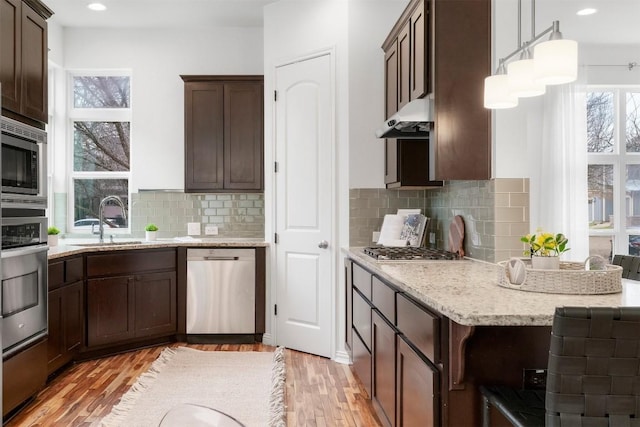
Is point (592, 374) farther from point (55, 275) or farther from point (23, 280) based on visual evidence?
point (55, 275)

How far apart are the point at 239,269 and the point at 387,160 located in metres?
1.62

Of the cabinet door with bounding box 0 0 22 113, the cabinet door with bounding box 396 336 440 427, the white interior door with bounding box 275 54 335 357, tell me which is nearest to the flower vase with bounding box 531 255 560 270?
the cabinet door with bounding box 396 336 440 427

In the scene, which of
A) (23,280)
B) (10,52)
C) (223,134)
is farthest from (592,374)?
(223,134)

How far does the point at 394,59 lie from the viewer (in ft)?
11.0

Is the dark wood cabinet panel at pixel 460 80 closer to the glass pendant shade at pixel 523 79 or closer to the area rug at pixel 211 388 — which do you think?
the glass pendant shade at pixel 523 79

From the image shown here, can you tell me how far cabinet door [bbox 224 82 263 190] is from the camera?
454 centimetres

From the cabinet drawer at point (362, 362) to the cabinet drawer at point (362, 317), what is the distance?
0.06 metres

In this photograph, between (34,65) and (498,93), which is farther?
(34,65)

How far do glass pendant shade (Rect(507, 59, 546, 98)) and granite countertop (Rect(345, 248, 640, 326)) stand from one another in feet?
2.56

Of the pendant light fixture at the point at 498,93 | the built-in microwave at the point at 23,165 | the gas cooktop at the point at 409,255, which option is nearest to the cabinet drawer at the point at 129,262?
the built-in microwave at the point at 23,165

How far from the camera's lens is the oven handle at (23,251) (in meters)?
2.53

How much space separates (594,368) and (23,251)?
278 centimetres

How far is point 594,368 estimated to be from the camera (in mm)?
1176

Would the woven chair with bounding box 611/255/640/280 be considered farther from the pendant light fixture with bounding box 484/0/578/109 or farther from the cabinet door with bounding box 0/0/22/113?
the cabinet door with bounding box 0/0/22/113
